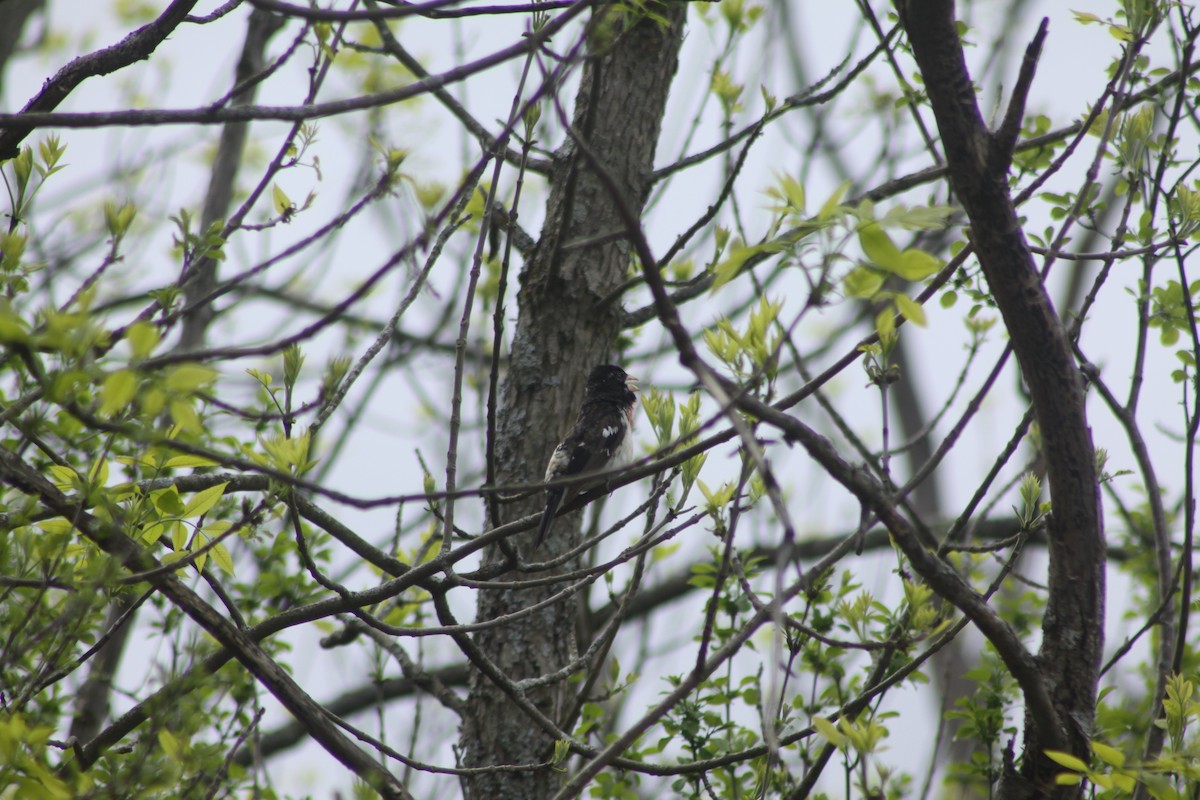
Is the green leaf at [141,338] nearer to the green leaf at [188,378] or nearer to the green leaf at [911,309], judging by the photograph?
the green leaf at [188,378]

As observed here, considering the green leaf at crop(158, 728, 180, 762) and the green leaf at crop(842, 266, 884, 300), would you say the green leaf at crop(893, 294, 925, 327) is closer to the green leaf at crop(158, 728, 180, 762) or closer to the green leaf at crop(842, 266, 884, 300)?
the green leaf at crop(842, 266, 884, 300)

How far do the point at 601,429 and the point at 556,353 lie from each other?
3.73 feet

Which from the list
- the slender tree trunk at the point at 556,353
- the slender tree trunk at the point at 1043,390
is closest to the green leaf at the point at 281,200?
the slender tree trunk at the point at 556,353

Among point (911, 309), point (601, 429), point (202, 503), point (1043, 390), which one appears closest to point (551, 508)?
point (601, 429)

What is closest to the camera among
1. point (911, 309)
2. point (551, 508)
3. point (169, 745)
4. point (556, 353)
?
point (911, 309)

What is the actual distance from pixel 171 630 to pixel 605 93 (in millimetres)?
2913

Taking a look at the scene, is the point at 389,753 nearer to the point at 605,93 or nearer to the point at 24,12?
the point at 605,93

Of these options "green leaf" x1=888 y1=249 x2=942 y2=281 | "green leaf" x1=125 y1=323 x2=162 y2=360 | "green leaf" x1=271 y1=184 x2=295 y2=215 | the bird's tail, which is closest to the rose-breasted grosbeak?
the bird's tail

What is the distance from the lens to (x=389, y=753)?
2.81 metres

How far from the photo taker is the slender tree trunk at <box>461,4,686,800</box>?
3783 mm

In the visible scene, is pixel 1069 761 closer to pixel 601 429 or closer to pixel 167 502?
pixel 167 502

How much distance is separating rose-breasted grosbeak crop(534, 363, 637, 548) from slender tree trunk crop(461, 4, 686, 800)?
17 cm

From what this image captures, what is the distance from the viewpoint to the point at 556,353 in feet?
13.4

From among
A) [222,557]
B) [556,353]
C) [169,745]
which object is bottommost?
[169,745]
